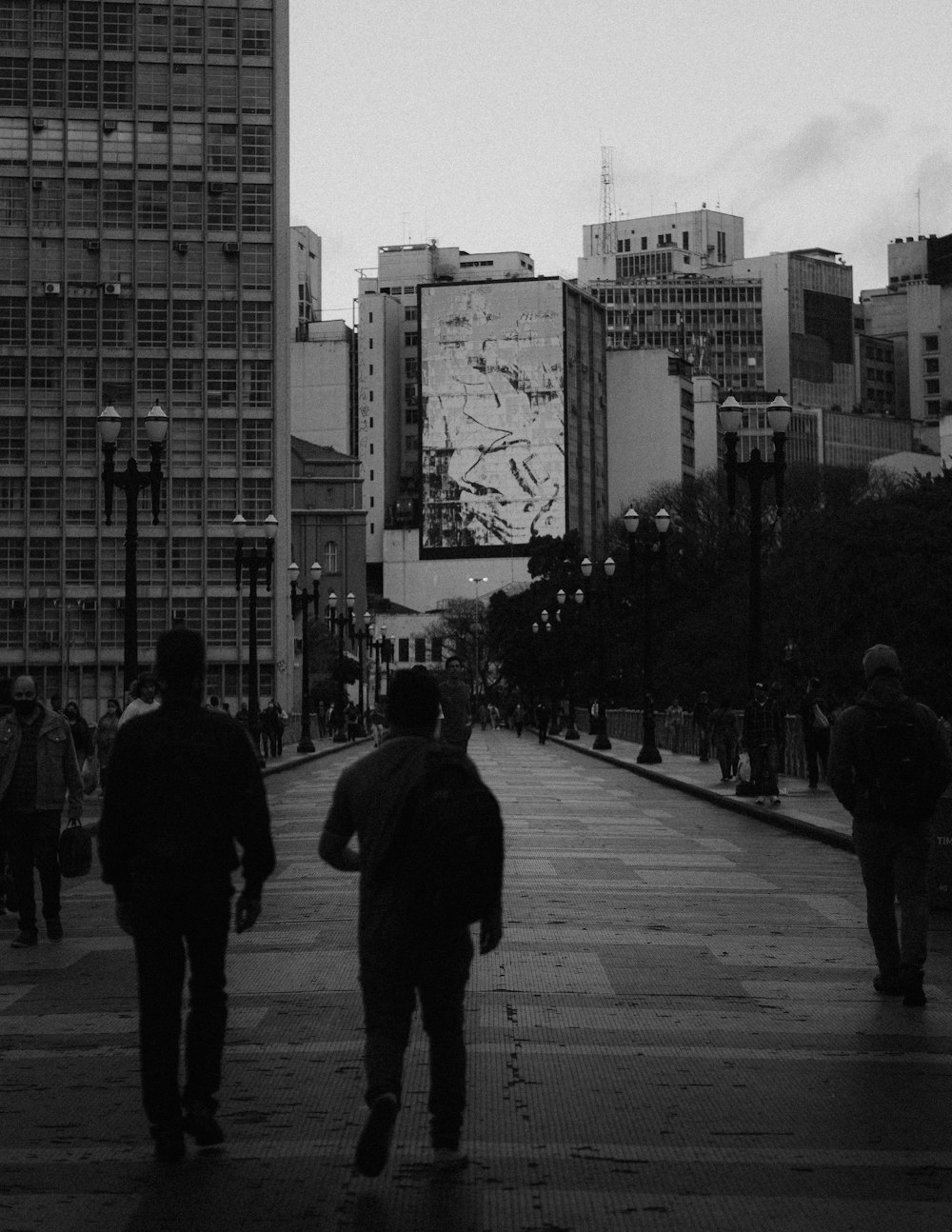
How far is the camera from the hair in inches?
287

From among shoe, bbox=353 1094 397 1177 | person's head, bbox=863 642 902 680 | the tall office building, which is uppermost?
the tall office building

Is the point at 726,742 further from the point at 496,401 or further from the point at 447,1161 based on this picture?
the point at 496,401

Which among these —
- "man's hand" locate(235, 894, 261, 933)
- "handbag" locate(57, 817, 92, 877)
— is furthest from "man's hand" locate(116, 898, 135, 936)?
"handbag" locate(57, 817, 92, 877)

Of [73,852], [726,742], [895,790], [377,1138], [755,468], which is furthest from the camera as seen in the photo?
[726,742]

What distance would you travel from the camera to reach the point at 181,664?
24.0 ft

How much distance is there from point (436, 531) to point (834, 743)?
171m

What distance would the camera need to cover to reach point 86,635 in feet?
340

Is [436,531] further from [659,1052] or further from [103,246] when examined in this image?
[659,1052]

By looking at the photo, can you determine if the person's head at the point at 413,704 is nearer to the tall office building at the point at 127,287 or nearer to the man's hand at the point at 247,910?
the man's hand at the point at 247,910

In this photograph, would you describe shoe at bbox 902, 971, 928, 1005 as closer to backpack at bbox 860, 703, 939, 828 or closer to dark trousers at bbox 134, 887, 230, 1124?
backpack at bbox 860, 703, 939, 828

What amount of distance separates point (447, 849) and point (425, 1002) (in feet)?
2.05


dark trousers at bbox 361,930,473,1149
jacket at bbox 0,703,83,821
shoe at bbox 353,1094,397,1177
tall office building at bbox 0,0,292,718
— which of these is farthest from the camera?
tall office building at bbox 0,0,292,718

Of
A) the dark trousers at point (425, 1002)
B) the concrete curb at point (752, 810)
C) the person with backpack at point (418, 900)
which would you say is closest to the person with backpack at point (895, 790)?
the person with backpack at point (418, 900)

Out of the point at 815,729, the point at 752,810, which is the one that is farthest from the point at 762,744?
the point at 815,729
